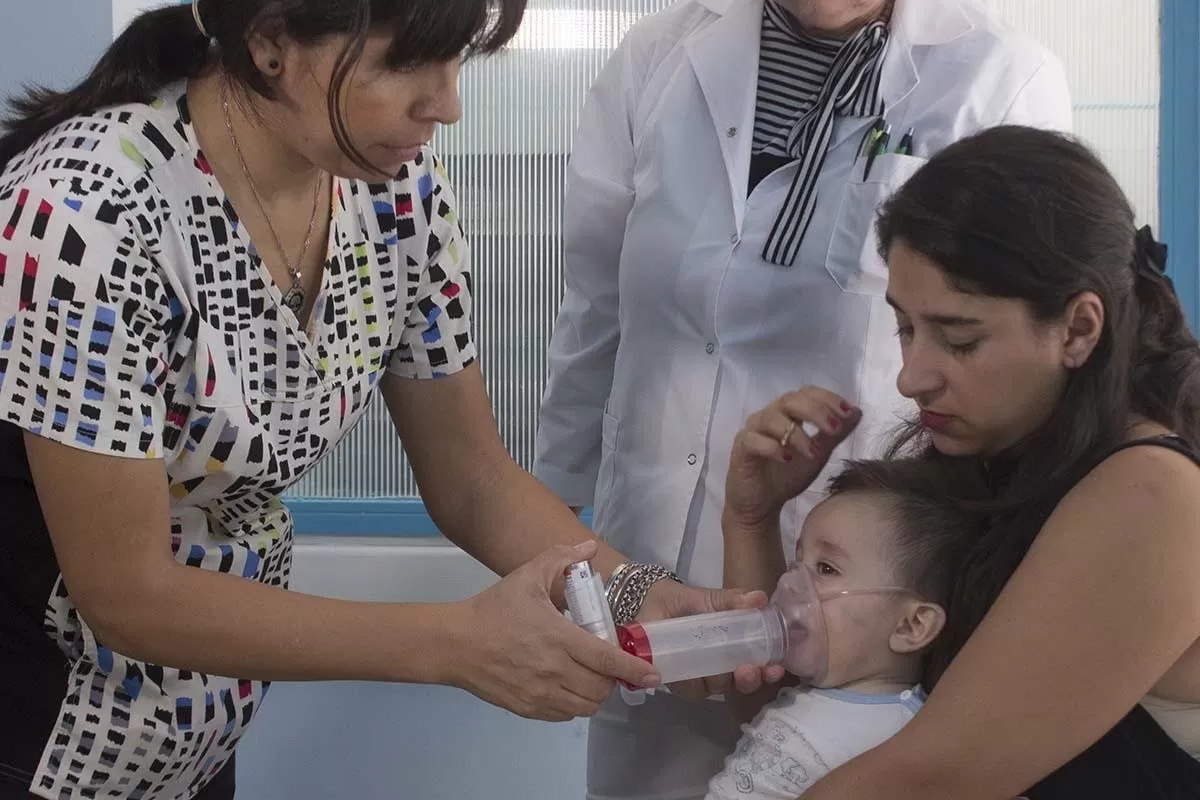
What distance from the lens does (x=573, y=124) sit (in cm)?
263

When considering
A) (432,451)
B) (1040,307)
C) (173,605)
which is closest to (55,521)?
(173,605)

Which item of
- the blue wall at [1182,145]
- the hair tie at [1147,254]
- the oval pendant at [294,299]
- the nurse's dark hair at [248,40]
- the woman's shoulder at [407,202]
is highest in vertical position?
the nurse's dark hair at [248,40]

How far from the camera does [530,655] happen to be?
46.4 inches

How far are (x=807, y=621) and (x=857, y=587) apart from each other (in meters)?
0.07

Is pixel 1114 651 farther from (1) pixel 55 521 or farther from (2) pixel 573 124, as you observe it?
(2) pixel 573 124

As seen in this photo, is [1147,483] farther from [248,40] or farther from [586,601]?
[248,40]

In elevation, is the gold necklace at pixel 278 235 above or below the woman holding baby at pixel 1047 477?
above

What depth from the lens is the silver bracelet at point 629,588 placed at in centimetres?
145

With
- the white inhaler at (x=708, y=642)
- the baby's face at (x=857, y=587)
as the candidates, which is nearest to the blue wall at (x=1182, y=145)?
the baby's face at (x=857, y=587)

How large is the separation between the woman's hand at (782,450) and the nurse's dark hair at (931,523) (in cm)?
8

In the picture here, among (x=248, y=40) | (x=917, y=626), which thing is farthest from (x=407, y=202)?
(x=917, y=626)

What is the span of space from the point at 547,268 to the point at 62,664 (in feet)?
5.13

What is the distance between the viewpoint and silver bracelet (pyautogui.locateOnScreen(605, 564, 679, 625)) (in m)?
1.45

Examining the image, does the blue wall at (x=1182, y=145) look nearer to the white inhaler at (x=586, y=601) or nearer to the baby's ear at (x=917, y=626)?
the baby's ear at (x=917, y=626)
